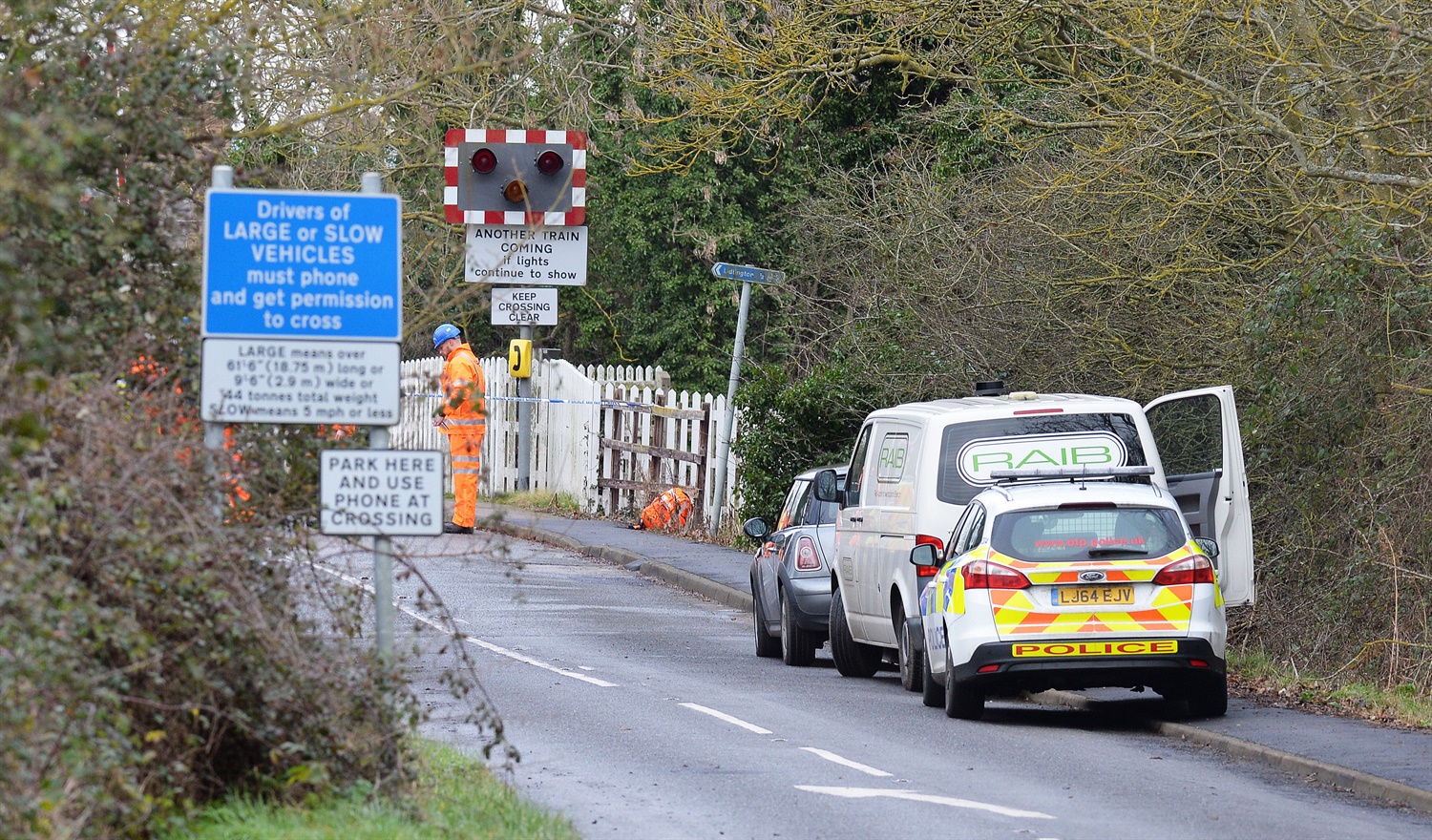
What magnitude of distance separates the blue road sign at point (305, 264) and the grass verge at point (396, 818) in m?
1.85

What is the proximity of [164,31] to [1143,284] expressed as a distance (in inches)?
380

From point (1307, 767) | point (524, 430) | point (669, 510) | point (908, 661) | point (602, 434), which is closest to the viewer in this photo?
point (1307, 767)

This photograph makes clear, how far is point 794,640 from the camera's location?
16.0 metres

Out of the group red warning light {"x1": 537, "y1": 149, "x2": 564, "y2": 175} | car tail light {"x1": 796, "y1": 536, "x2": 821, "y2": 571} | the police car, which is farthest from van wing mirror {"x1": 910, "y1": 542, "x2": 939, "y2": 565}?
red warning light {"x1": 537, "y1": 149, "x2": 564, "y2": 175}

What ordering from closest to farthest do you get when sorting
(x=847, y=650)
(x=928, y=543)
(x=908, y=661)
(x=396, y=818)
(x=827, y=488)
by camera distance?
(x=396, y=818) → (x=928, y=543) → (x=908, y=661) → (x=847, y=650) → (x=827, y=488)

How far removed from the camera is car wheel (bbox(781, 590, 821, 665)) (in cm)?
1593

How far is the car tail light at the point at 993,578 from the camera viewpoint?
39.8 feet

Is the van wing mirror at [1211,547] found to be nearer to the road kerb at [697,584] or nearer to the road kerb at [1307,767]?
the road kerb at [1307,767]

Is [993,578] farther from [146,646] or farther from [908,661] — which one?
[146,646]

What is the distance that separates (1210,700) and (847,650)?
3368mm

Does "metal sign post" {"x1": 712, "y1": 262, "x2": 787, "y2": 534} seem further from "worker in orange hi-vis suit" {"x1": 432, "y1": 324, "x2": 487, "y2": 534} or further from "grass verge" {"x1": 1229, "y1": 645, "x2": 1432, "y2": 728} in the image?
"grass verge" {"x1": 1229, "y1": 645, "x2": 1432, "y2": 728}

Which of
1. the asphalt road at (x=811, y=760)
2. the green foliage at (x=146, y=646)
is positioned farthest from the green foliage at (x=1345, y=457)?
the green foliage at (x=146, y=646)

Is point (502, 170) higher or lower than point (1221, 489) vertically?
higher

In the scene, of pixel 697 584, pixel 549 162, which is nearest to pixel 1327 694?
pixel 697 584
